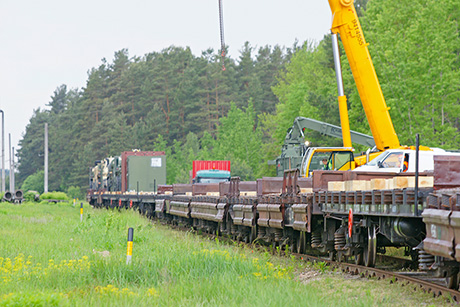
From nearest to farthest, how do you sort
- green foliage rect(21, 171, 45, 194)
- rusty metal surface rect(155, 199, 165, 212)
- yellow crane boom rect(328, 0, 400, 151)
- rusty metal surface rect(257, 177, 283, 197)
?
rusty metal surface rect(257, 177, 283, 197)
yellow crane boom rect(328, 0, 400, 151)
rusty metal surface rect(155, 199, 165, 212)
green foliage rect(21, 171, 45, 194)

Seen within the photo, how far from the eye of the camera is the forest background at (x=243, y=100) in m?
43.3

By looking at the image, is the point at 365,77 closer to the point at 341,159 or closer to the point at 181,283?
the point at 341,159

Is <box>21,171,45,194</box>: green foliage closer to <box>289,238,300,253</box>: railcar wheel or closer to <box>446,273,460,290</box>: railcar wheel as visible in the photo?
<box>289,238,300,253</box>: railcar wheel

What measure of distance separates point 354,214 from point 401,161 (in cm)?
564

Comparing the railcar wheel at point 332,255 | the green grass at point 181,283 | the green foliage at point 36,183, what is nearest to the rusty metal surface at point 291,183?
the green grass at point 181,283

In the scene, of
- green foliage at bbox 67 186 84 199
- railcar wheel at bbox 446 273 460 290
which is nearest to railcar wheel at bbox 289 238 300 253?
railcar wheel at bbox 446 273 460 290

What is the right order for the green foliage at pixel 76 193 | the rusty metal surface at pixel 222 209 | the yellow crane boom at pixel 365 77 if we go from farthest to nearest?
the green foliage at pixel 76 193 → the rusty metal surface at pixel 222 209 → the yellow crane boom at pixel 365 77

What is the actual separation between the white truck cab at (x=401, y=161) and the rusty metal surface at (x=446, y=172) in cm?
822

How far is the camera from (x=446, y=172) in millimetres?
10039

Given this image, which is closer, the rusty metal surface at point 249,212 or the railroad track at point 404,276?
the railroad track at point 404,276

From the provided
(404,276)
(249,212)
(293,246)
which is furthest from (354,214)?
(249,212)

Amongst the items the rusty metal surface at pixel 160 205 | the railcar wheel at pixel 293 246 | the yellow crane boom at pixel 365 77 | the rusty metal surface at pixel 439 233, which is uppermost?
the yellow crane boom at pixel 365 77

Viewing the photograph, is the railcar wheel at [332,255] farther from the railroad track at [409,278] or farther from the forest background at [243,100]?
the forest background at [243,100]

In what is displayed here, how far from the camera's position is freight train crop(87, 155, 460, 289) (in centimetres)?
945
